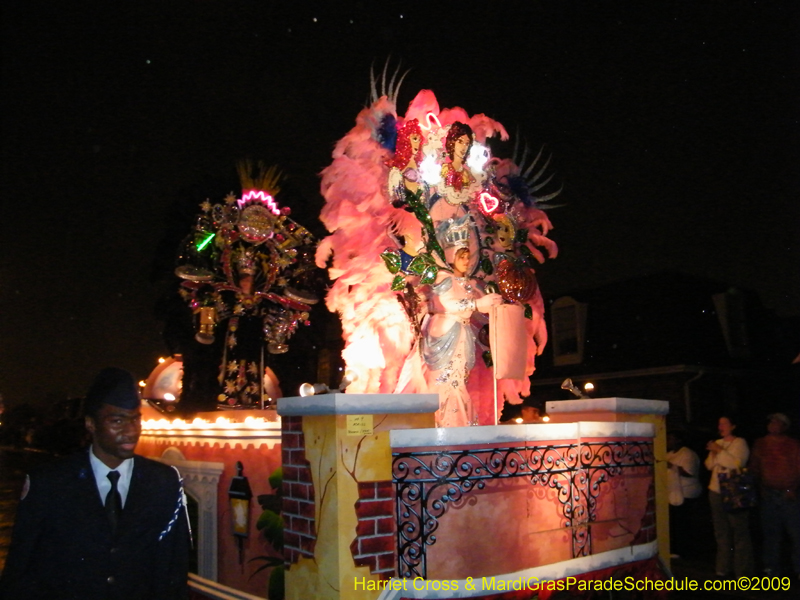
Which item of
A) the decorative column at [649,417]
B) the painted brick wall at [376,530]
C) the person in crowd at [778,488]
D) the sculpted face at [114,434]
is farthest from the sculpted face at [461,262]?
the sculpted face at [114,434]

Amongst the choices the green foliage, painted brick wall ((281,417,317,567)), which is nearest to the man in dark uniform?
painted brick wall ((281,417,317,567))

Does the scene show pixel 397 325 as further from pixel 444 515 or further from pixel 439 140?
pixel 444 515

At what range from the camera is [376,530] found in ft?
14.3

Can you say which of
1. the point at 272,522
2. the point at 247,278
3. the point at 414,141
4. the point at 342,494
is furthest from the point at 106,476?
the point at 247,278

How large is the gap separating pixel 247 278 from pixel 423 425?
5290mm

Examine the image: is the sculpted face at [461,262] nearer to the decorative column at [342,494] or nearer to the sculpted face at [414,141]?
the sculpted face at [414,141]

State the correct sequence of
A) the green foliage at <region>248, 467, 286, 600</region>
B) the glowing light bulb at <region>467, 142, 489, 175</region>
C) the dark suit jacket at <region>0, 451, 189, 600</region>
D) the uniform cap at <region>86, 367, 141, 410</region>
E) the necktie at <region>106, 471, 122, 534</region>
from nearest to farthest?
the dark suit jacket at <region>0, 451, 189, 600</region> < the necktie at <region>106, 471, 122, 534</region> < the uniform cap at <region>86, 367, 141, 410</region> < the green foliage at <region>248, 467, 286, 600</region> < the glowing light bulb at <region>467, 142, 489, 175</region>

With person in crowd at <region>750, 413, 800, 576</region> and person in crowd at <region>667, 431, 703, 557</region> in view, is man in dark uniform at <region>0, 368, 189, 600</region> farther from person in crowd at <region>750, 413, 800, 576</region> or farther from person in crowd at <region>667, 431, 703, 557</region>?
person in crowd at <region>667, 431, 703, 557</region>

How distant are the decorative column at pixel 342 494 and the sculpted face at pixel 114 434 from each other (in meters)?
1.36

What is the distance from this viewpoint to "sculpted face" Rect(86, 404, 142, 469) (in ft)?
10.1

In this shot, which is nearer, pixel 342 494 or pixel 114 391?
pixel 114 391

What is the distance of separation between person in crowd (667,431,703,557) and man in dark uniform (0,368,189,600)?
23.1ft

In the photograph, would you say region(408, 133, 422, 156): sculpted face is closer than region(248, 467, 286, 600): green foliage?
No

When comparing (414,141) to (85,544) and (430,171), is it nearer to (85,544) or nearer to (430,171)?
(430,171)
